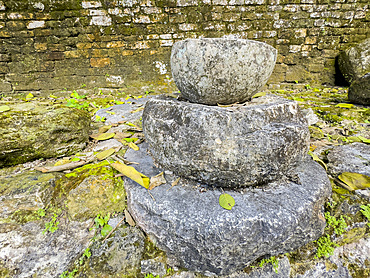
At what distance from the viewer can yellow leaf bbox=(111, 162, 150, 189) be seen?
125cm

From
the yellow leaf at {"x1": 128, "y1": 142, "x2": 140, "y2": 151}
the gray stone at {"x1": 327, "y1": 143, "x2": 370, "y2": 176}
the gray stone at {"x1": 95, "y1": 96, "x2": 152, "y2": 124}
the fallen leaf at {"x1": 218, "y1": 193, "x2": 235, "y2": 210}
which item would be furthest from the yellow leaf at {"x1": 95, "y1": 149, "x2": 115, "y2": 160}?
the gray stone at {"x1": 327, "y1": 143, "x2": 370, "y2": 176}

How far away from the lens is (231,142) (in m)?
1.12

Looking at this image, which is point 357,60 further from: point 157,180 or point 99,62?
point 99,62

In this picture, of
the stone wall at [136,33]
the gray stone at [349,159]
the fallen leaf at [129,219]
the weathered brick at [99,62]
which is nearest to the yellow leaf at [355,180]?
the gray stone at [349,159]

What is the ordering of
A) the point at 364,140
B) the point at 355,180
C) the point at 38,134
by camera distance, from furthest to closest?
1. the point at 364,140
2. the point at 38,134
3. the point at 355,180

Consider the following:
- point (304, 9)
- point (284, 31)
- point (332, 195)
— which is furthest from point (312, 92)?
point (332, 195)

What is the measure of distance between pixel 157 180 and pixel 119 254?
485 mm

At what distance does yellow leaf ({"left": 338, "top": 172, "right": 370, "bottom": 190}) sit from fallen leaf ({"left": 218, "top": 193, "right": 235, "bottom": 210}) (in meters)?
1.00

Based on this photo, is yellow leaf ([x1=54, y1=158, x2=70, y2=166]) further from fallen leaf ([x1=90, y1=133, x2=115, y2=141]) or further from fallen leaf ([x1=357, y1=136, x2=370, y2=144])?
fallen leaf ([x1=357, y1=136, x2=370, y2=144])

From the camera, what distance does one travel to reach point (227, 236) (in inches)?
39.1

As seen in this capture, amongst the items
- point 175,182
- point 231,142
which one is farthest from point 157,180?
point 231,142

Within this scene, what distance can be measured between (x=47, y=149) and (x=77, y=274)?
3.64ft

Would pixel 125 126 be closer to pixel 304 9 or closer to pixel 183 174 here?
pixel 183 174

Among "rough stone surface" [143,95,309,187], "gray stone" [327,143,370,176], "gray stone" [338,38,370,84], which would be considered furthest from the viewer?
"gray stone" [338,38,370,84]
